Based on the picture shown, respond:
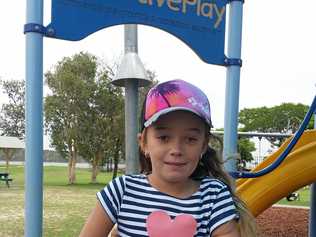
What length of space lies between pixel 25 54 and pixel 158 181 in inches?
47.0

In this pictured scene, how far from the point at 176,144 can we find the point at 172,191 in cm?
16

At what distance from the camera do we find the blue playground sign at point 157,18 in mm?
2385

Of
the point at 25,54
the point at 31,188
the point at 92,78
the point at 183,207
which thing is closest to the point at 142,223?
the point at 183,207

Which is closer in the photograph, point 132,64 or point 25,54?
point 25,54

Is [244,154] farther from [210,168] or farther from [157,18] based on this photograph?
[210,168]

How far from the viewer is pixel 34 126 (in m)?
2.22

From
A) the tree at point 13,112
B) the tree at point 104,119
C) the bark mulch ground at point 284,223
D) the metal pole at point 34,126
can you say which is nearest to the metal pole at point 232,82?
the metal pole at point 34,126

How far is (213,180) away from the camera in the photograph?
4.89 ft

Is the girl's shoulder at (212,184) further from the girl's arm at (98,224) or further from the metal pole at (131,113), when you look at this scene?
the metal pole at (131,113)

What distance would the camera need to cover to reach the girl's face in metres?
1.35

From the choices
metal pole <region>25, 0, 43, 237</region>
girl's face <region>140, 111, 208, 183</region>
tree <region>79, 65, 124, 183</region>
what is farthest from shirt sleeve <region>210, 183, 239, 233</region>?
tree <region>79, 65, 124, 183</region>

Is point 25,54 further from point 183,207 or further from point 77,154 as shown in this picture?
point 77,154

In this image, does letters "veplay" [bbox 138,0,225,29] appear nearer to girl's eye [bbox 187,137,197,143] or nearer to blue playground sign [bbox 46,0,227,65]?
blue playground sign [bbox 46,0,227,65]

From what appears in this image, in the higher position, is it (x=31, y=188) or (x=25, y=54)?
(x=25, y=54)
